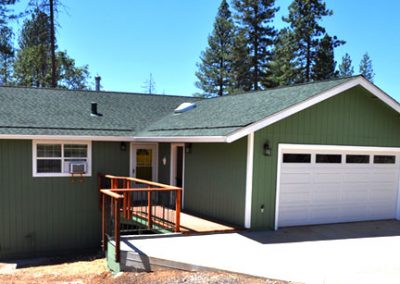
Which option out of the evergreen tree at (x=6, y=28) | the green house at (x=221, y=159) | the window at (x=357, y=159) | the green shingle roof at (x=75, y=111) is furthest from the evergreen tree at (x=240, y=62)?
the window at (x=357, y=159)

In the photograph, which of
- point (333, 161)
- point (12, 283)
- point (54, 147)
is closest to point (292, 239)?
point (333, 161)

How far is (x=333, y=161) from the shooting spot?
31.0ft

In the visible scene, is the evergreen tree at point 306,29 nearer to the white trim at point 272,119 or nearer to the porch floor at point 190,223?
the white trim at point 272,119

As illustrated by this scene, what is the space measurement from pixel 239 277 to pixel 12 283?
486 centimetres

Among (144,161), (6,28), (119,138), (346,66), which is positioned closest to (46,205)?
(119,138)

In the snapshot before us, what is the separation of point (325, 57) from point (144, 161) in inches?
715

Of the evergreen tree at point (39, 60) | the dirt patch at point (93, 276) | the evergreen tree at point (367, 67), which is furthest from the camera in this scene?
the evergreen tree at point (367, 67)

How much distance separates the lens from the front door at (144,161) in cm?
1187

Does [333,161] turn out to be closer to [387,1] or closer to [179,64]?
[387,1]

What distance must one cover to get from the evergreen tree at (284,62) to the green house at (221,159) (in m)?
15.7

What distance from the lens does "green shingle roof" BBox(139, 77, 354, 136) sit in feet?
27.9

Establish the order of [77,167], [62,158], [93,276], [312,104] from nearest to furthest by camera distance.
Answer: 1. [93,276]
2. [312,104]
3. [77,167]
4. [62,158]

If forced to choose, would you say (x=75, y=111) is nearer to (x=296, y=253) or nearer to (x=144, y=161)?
(x=144, y=161)

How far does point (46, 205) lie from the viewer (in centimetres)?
1051
